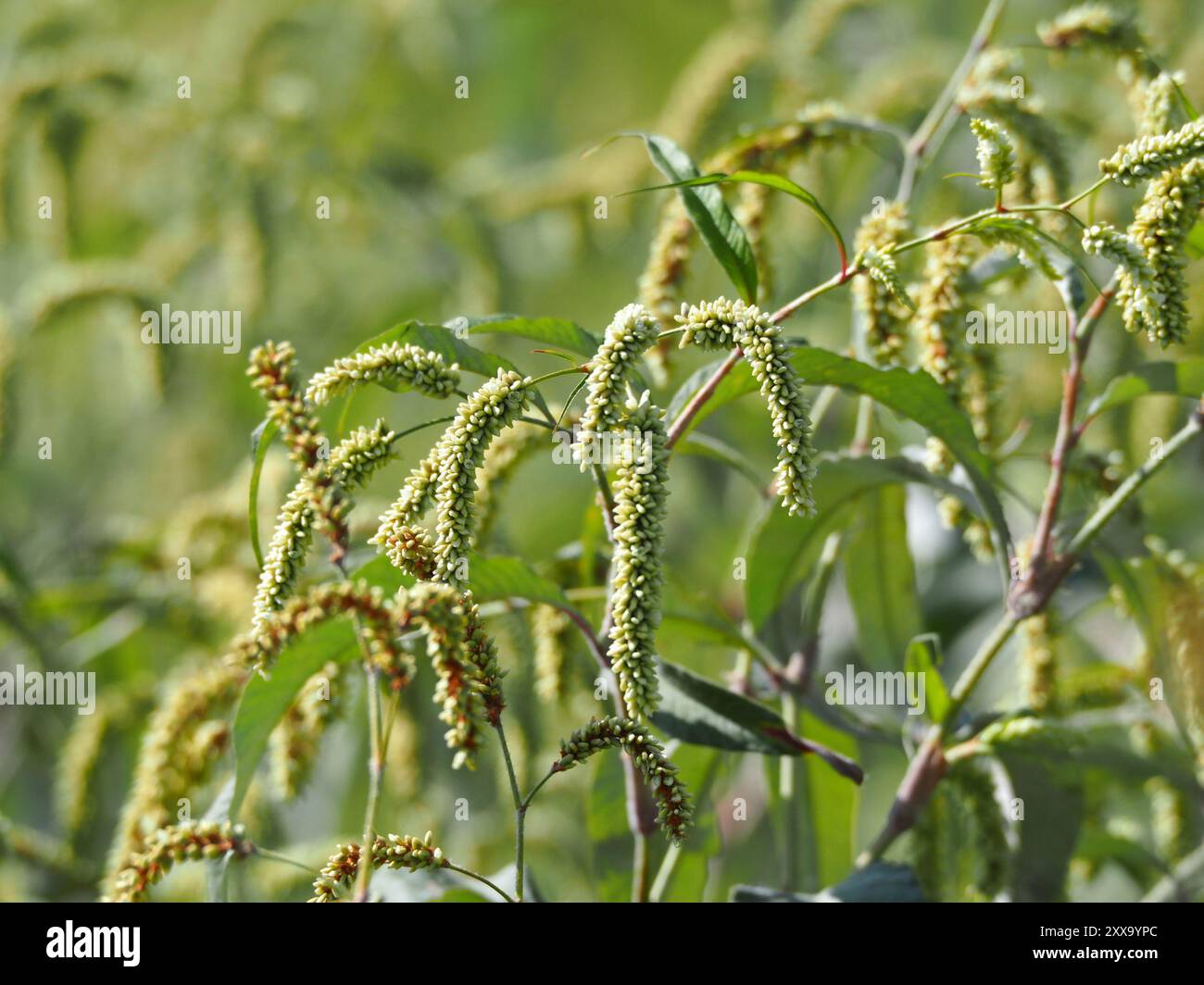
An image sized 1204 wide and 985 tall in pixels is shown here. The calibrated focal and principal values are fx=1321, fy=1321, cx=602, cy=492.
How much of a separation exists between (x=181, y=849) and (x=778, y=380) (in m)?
0.67

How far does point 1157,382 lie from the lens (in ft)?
4.77

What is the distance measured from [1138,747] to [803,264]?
158cm

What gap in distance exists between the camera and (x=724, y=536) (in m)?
3.16

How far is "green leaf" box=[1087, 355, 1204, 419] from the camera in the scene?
1.44m

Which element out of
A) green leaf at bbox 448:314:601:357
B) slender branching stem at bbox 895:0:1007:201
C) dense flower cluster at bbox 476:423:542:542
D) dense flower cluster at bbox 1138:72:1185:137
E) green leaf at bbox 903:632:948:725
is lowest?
green leaf at bbox 903:632:948:725

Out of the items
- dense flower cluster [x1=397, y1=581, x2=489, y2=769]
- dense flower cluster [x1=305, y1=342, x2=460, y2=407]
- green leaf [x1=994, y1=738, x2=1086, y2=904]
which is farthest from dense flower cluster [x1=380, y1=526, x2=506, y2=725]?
green leaf [x1=994, y1=738, x2=1086, y2=904]

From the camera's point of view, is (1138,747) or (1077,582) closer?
(1077,582)

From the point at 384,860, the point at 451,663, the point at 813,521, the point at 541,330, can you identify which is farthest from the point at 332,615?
the point at 813,521

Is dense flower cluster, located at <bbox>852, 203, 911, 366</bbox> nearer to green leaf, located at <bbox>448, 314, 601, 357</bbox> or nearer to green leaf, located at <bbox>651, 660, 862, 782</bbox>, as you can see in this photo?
green leaf, located at <bbox>448, 314, 601, 357</bbox>

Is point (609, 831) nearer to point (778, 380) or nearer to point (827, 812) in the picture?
point (827, 812)

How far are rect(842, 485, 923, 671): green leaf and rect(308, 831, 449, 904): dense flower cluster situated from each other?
2.42ft
